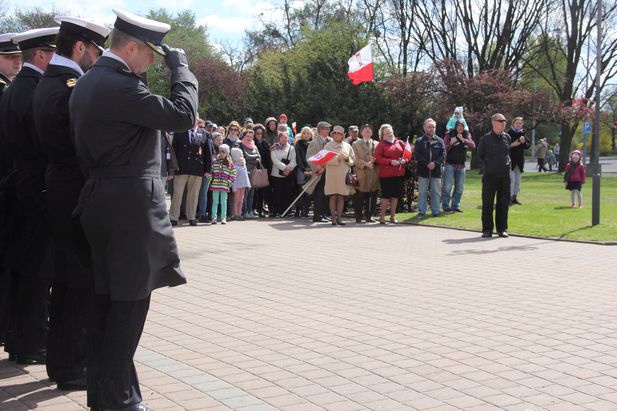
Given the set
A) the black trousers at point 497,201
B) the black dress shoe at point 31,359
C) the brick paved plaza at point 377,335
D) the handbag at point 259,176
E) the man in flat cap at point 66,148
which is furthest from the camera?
the handbag at point 259,176

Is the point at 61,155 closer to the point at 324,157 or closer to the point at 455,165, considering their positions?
the point at 324,157

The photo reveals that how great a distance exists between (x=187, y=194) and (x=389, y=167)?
411 centimetres

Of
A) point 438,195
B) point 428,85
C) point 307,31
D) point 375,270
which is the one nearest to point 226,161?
point 438,195

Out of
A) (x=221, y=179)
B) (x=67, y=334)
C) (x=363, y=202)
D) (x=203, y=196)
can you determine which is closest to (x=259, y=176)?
(x=221, y=179)

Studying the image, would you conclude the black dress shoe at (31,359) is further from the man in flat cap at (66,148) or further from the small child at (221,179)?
the small child at (221,179)

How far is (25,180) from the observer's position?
215 inches

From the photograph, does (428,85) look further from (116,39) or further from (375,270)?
(116,39)

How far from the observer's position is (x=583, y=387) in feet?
16.8

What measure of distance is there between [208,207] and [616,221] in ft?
27.2

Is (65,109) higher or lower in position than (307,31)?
lower

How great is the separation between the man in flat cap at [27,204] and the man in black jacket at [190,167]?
10.4 meters

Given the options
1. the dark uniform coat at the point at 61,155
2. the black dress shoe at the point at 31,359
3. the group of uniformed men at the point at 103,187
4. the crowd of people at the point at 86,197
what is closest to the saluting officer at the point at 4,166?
the crowd of people at the point at 86,197

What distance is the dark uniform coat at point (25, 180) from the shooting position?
17.9 feet

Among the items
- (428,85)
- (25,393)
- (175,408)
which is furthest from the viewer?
(428,85)
